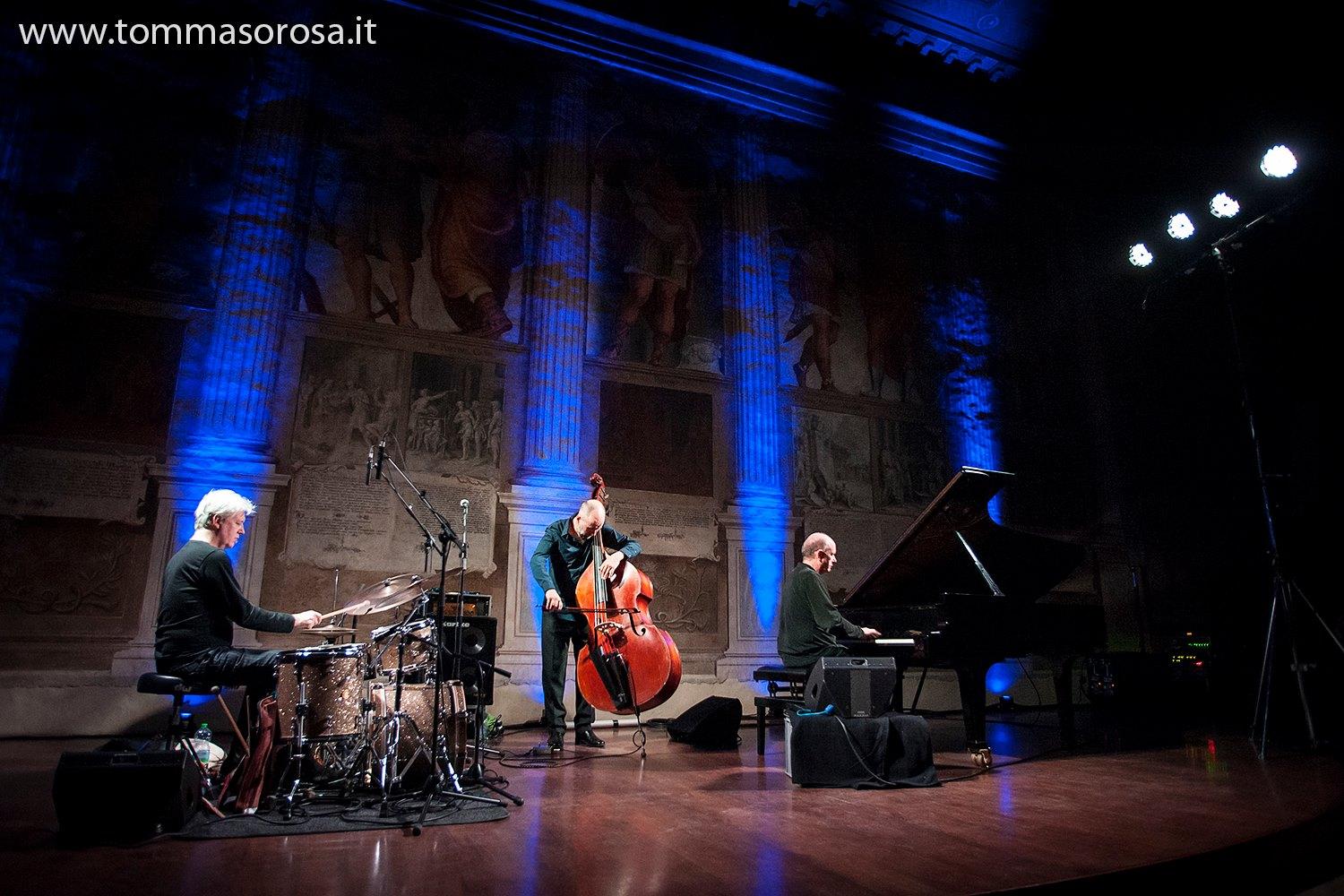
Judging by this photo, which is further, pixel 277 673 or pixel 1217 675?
pixel 1217 675

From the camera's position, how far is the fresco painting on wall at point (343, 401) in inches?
251

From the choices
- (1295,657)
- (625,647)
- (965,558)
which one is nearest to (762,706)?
(625,647)

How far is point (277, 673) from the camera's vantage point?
3.14 meters

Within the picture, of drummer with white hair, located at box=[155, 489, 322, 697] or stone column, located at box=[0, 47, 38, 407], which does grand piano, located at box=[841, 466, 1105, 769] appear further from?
stone column, located at box=[0, 47, 38, 407]

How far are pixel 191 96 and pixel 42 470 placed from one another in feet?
11.4

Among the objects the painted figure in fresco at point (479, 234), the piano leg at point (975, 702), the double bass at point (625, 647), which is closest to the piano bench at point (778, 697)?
the double bass at point (625, 647)

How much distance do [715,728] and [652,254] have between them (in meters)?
4.86

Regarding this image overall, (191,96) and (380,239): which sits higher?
(191,96)

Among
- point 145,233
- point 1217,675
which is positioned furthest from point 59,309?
point 1217,675

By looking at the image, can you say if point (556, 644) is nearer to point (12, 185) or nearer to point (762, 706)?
point (762, 706)

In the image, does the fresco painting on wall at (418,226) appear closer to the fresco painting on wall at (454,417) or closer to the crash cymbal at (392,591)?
the fresco painting on wall at (454,417)

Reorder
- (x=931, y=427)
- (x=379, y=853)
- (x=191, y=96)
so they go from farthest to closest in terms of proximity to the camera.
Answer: (x=931, y=427), (x=191, y=96), (x=379, y=853)

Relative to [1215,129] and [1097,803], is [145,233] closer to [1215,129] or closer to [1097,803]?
[1097,803]

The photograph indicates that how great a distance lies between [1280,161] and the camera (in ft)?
19.2
